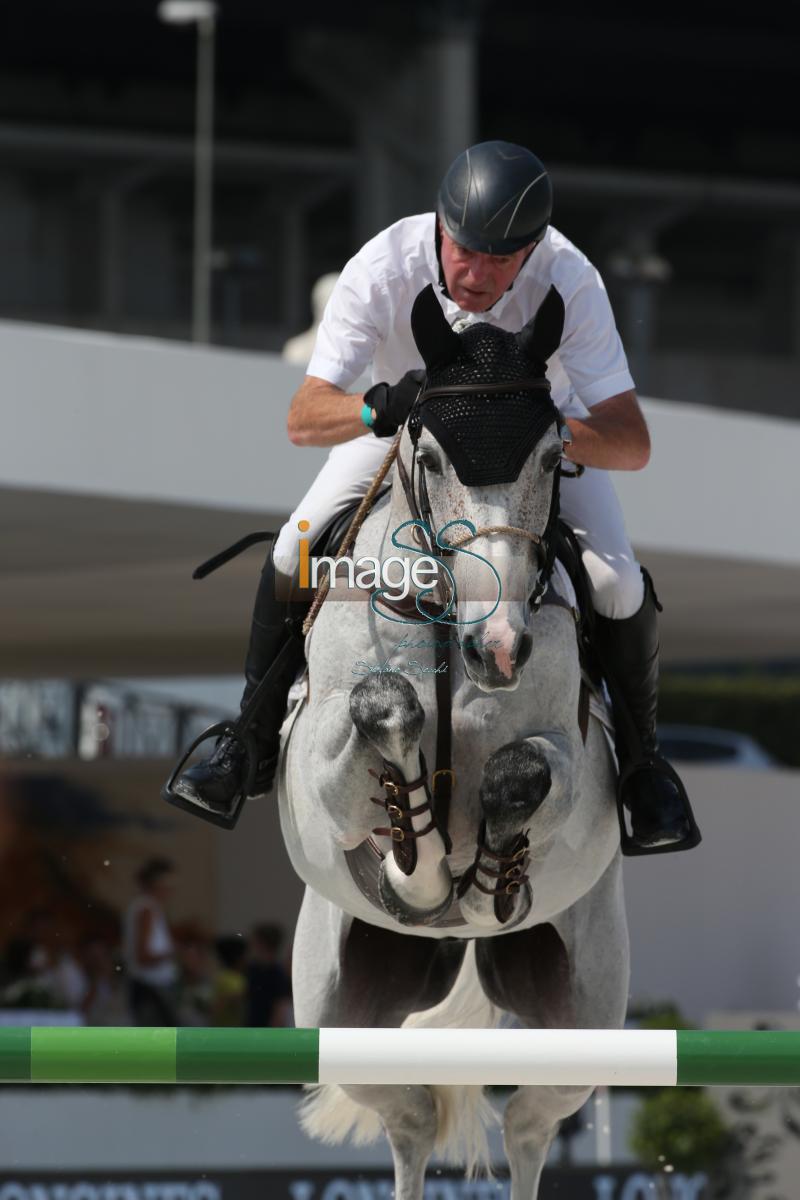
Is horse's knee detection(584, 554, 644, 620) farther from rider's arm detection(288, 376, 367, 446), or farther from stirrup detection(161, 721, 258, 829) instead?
stirrup detection(161, 721, 258, 829)

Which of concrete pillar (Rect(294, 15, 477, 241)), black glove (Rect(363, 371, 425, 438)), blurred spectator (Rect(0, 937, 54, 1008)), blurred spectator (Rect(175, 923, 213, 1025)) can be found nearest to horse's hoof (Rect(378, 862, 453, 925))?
black glove (Rect(363, 371, 425, 438))

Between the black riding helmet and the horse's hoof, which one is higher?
the black riding helmet

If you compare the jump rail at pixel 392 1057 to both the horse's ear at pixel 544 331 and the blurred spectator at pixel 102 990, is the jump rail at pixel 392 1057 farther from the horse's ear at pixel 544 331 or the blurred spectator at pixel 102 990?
the blurred spectator at pixel 102 990

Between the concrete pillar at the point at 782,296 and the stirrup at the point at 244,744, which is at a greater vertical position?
the concrete pillar at the point at 782,296

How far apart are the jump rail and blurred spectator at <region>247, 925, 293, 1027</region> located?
564 cm

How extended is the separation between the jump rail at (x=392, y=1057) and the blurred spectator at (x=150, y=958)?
6004mm

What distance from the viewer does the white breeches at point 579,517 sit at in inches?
162

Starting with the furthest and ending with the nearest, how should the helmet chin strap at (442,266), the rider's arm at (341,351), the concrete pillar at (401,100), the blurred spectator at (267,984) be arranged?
the concrete pillar at (401,100) → the blurred spectator at (267,984) → the rider's arm at (341,351) → the helmet chin strap at (442,266)

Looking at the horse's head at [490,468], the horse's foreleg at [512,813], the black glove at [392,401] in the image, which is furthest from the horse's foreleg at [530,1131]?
the black glove at [392,401]

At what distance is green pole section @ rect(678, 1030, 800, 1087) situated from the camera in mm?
3533

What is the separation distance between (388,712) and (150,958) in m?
6.37

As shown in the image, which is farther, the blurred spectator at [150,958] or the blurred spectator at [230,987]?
the blurred spectator at [150,958]

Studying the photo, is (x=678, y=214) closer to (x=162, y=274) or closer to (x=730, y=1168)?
(x=162, y=274)

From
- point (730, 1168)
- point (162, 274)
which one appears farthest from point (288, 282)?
point (730, 1168)
